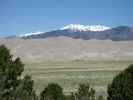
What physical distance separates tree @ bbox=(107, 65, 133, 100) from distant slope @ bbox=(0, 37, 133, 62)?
9329 centimetres

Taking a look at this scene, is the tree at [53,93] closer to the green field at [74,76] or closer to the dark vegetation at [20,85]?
the dark vegetation at [20,85]

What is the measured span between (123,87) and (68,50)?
107 m

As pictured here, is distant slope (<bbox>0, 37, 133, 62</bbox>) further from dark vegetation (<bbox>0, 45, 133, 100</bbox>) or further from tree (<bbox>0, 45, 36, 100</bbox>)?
tree (<bbox>0, 45, 36, 100</bbox>)

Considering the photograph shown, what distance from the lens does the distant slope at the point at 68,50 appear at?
114938mm

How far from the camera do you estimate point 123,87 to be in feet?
53.7

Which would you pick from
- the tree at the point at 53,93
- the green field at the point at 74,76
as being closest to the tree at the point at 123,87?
the tree at the point at 53,93

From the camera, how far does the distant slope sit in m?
115

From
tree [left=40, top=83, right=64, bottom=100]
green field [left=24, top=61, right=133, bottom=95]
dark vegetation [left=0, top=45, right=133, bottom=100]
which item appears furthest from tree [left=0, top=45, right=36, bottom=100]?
green field [left=24, top=61, right=133, bottom=95]

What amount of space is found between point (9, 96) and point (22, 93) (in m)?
0.64

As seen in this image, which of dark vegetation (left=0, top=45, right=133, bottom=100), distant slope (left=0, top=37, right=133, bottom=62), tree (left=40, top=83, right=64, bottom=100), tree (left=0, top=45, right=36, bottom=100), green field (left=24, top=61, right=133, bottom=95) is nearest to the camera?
tree (left=0, top=45, right=36, bottom=100)

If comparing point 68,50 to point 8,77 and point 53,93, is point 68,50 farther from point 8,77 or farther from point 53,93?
point 8,77

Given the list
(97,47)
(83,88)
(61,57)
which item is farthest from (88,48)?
(83,88)

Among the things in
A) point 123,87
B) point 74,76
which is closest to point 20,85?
point 123,87

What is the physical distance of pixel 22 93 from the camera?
14.8 metres
